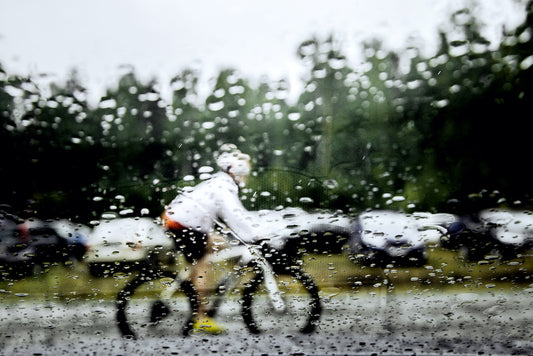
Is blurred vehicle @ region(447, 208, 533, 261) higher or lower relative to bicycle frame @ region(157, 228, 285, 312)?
higher

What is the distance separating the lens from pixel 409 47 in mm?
2121

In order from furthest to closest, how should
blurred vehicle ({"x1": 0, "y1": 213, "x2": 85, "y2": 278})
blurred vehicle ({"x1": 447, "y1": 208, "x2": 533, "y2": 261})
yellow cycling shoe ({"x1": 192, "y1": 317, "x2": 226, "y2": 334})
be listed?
yellow cycling shoe ({"x1": 192, "y1": 317, "x2": 226, "y2": 334}) → blurred vehicle ({"x1": 447, "y1": 208, "x2": 533, "y2": 261}) → blurred vehicle ({"x1": 0, "y1": 213, "x2": 85, "y2": 278})

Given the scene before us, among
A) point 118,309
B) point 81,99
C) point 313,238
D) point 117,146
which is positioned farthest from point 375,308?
point 81,99

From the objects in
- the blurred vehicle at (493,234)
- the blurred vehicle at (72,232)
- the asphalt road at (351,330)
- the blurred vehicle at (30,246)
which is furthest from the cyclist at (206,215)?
the blurred vehicle at (493,234)

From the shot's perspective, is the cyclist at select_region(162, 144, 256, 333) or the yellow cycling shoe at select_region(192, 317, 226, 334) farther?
the yellow cycling shoe at select_region(192, 317, 226, 334)

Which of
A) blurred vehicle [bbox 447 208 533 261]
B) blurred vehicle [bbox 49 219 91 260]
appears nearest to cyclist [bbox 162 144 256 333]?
blurred vehicle [bbox 49 219 91 260]

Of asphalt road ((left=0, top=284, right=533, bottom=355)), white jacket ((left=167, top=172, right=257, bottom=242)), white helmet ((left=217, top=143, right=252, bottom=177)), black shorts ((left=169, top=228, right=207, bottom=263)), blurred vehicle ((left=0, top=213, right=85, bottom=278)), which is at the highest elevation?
white helmet ((left=217, top=143, right=252, bottom=177))

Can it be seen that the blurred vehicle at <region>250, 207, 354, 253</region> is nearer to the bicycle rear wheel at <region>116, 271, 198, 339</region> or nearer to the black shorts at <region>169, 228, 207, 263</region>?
the black shorts at <region>169, 228, 207, 263</region>

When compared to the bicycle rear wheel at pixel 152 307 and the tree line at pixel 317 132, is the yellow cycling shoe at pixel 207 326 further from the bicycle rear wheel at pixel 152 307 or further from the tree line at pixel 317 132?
the tree line at pixel 317 132

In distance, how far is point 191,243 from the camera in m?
2.20

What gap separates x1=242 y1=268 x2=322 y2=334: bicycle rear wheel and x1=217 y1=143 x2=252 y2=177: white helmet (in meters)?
0.50

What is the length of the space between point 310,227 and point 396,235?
40cm

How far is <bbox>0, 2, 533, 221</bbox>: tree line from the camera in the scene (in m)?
2.06

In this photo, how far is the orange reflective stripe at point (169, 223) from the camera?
6.89ft
